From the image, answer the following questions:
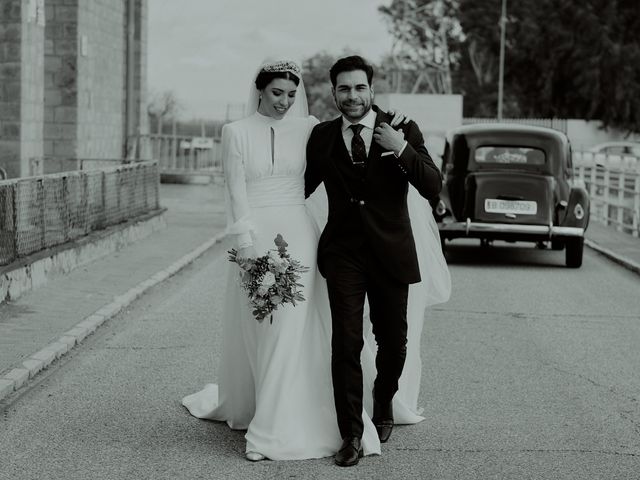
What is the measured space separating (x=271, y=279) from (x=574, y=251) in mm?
10604

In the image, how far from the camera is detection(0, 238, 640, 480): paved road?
19.6ft

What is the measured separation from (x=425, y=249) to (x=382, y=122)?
1084mm

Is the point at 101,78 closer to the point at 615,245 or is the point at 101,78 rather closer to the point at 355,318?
the point at 615,245

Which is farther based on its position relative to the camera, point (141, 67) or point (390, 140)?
point (141, 67)

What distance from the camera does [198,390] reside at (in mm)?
7812

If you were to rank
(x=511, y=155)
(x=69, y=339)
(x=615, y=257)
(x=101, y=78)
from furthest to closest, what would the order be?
(x=101, y=78)
(x=615, y=257)
(x=511, y=155)
(x=69, y=339)

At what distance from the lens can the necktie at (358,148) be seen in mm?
5969

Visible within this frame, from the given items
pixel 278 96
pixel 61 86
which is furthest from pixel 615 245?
pixel 278 96

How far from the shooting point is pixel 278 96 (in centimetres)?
621

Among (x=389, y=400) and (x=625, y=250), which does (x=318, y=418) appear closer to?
(x=389, y=400)

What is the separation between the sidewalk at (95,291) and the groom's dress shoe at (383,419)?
239cm

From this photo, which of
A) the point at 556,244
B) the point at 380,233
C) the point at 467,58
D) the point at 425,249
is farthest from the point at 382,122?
the point at 467,58

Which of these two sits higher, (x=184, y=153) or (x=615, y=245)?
(x=184, y=153)

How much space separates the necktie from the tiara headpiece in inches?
18.8
